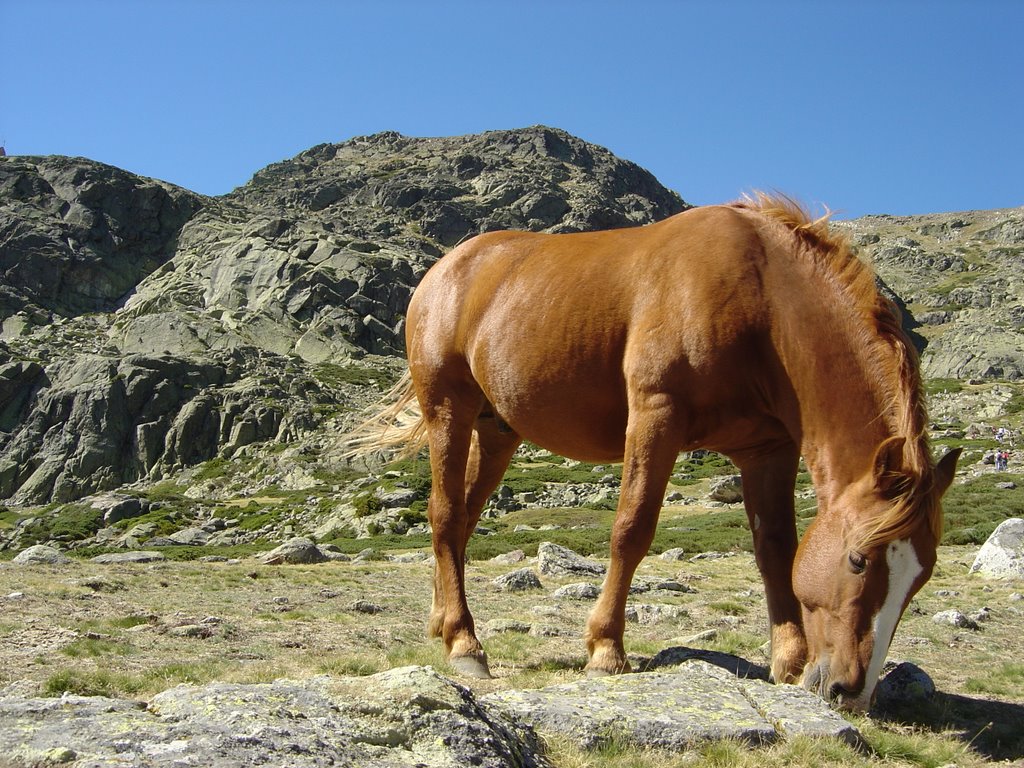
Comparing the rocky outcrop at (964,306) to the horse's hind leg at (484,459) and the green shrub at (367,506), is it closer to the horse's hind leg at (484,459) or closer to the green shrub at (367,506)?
the green shrub at (367,506)

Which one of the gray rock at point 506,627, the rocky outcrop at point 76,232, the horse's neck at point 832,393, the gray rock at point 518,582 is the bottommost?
the gray rock at point 518,582

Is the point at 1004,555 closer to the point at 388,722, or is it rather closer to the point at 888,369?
the point at 888,369

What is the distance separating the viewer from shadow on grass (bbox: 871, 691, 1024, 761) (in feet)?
18.6

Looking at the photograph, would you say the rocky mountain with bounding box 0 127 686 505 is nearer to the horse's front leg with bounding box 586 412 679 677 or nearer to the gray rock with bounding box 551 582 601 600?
the gray rock with bounding box 551 582 601 600

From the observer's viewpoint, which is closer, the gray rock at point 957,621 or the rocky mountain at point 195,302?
the gray rock at point 957,621

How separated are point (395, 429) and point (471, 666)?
3.73 m

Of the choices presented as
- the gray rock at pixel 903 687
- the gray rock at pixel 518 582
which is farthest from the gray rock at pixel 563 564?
the gray rock at pixel 903 687

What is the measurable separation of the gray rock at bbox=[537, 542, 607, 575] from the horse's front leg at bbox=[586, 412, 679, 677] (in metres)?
12.9

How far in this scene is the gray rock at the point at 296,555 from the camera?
26.1 metres

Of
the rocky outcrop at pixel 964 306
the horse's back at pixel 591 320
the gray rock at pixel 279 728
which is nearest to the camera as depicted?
the gray rock at pixel 279 728

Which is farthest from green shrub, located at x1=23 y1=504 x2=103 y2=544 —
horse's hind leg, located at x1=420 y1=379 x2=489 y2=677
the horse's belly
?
the horse's belly

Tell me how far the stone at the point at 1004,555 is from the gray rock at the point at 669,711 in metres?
15.1

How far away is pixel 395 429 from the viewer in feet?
32.8

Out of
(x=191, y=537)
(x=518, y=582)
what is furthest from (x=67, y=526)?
(x=518, y=582)
